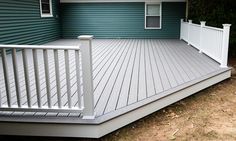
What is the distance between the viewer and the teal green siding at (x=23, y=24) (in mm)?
7469

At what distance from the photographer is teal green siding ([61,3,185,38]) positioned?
1232cm

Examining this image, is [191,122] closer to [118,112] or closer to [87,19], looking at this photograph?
[118,112]

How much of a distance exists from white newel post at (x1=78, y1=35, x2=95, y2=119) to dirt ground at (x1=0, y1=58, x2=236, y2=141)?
55cm

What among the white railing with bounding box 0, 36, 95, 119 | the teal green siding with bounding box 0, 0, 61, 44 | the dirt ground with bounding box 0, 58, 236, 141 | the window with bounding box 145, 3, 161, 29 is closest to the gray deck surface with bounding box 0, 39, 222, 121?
the white railing with bounding box 0, 36, 95, 119

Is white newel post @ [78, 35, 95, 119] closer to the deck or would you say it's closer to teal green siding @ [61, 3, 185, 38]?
the deck

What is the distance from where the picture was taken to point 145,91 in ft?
13.0

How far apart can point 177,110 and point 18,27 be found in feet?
20.0

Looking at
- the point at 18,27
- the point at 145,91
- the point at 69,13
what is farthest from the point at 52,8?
the point at 145,91

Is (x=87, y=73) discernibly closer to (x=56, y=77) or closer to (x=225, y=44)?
(x=56, y=77)

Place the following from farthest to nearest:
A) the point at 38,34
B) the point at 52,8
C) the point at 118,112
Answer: the point at 52,8
the point at 38,34
the point at 118,112

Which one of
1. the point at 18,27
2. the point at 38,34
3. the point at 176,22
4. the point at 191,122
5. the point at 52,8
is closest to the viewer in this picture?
the point at 191,122

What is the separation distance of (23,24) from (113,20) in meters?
5.07

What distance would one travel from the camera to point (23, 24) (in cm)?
856

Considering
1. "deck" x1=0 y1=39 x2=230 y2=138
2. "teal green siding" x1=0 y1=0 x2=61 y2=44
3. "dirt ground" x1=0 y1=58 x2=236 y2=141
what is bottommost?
"dirt ground" x1=0 y1=58 x2=236 y2=141
